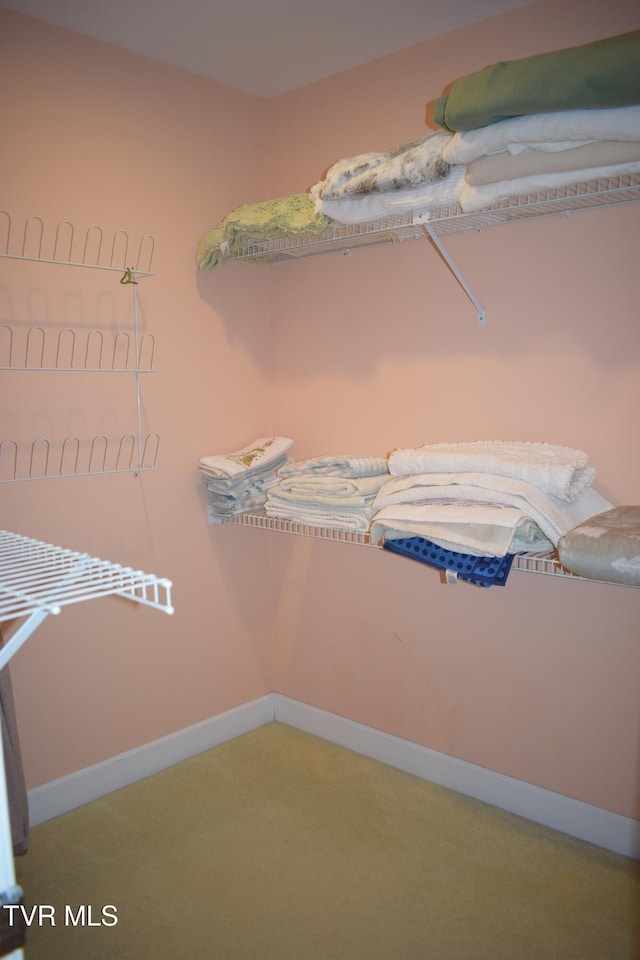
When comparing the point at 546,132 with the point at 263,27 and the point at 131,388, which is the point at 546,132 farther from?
the point at 131,388

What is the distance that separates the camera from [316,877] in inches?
77.1

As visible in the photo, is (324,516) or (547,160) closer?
(547,160)

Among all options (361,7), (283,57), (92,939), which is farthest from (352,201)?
(92,939)

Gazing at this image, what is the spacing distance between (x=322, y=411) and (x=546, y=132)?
129cm

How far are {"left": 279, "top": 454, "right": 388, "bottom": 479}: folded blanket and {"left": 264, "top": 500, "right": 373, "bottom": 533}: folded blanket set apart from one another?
11cm

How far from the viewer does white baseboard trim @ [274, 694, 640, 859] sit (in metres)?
2.03

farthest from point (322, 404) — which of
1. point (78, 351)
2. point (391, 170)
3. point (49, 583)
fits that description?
point (49, 583)

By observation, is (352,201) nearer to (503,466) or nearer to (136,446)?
(503,466)

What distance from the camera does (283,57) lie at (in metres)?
2.33

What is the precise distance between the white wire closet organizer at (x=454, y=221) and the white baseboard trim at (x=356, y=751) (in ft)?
4.60

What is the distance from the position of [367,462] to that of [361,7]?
4.11ft

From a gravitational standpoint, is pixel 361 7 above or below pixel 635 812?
above

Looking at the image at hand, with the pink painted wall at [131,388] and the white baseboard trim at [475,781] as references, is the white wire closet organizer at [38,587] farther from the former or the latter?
the white baseboard trim at [475,781]

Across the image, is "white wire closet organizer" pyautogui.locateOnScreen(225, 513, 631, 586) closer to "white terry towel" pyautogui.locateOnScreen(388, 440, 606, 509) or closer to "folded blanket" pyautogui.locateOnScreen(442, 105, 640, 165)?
"white terry towel" pyautogui.locateOnScreen(388, 440, 606, 509)
